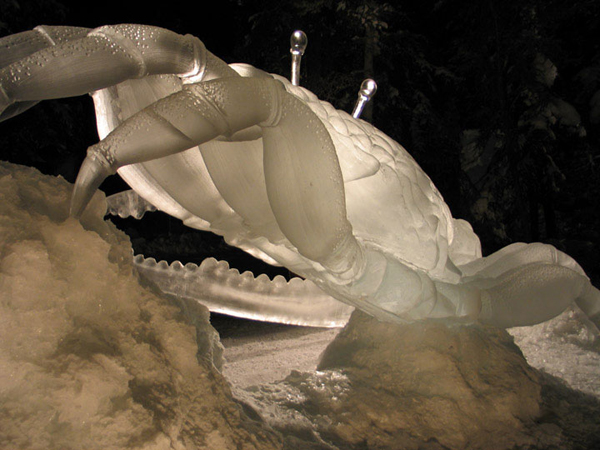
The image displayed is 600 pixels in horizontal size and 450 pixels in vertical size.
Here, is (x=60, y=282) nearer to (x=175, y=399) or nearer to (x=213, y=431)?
(x=175, y=399)

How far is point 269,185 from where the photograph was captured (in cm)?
115

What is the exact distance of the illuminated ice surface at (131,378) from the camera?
86cm

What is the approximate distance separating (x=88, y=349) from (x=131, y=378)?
0.10 m

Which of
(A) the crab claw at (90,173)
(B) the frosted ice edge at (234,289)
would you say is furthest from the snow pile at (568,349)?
(A) the crab claw at (90,173)

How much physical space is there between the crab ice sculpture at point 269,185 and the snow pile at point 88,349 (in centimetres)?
12

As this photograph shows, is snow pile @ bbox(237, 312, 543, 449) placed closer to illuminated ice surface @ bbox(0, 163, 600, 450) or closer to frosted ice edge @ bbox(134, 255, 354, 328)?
illuminated ice surface @ bbox(0, 163, 600, 450)

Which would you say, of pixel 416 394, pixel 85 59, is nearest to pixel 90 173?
pixel 85 59

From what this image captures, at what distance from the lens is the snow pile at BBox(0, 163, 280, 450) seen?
854 mm

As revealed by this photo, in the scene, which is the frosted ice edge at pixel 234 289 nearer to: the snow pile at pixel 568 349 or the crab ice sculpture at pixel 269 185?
the crab ice sculpture at pixel 269 185

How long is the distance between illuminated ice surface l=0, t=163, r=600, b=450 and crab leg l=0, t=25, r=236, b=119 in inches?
10.9

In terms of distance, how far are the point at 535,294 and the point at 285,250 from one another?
0.84 metres

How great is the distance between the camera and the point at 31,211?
1.02 meters

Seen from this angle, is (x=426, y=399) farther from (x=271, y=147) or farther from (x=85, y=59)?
(x=85, y=59)

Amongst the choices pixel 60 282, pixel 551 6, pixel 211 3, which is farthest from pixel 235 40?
pixel 60 282
